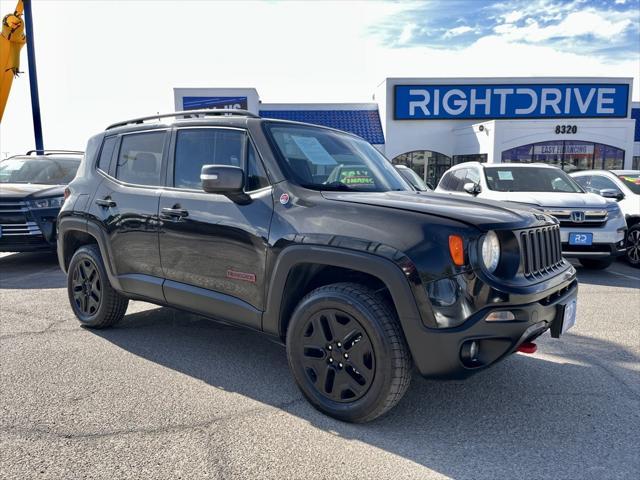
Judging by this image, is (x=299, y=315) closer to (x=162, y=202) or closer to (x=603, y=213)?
(x=162, y=202)

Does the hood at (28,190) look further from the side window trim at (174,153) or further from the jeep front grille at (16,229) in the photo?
the side window trim at (174,153)

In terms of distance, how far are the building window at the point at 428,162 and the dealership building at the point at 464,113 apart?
5 cm

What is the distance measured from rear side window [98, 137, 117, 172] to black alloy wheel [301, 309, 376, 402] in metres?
2.65

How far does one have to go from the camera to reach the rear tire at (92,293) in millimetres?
4383

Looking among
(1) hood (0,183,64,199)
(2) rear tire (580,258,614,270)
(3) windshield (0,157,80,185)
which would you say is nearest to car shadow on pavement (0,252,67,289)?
(1) hood (0,183,64,199)

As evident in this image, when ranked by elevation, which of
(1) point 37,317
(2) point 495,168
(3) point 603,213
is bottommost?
(1) point 37,317

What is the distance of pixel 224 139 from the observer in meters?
3.54

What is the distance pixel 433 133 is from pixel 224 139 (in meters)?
21.6

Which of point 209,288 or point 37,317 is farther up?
point 209,288

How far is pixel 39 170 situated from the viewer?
28.3ft

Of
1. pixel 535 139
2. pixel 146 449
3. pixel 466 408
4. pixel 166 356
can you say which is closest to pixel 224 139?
pixel 166 356

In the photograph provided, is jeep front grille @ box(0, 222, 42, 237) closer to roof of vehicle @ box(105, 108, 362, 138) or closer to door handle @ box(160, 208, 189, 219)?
roof of vehicle @ box(105, 108, 362, 138)

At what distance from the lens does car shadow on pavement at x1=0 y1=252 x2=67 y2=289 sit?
6.68 m

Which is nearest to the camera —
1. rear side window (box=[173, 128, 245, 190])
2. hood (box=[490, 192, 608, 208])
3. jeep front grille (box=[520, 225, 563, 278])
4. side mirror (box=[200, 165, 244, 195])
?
jeep front grille (box=[520, 225, 563, 278])
